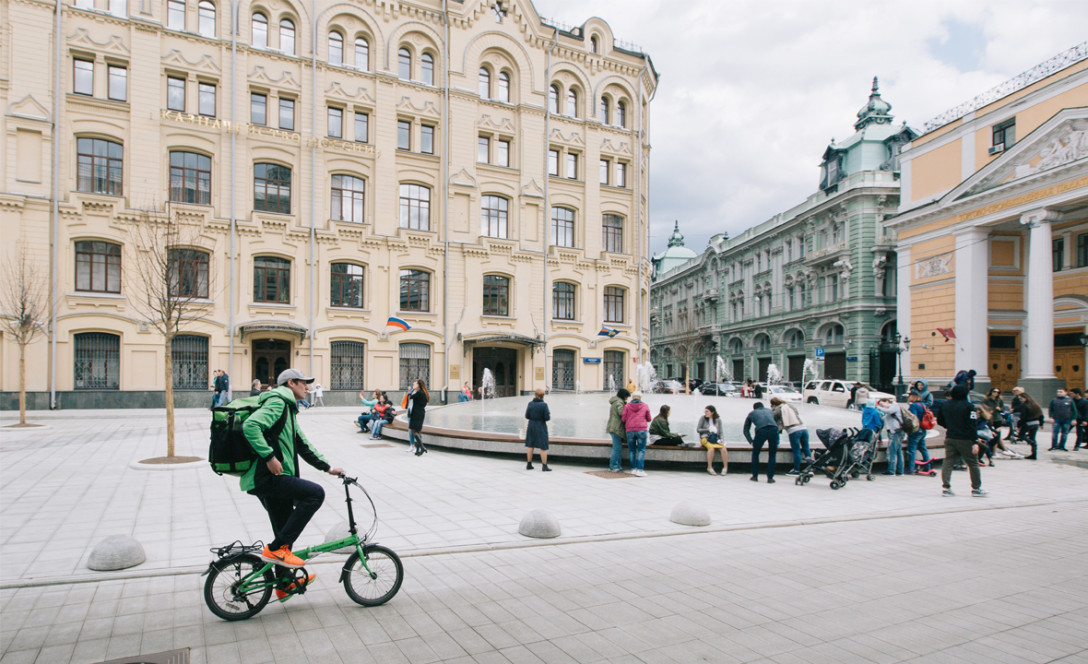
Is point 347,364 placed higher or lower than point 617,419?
higher

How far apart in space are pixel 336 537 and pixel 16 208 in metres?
29.0

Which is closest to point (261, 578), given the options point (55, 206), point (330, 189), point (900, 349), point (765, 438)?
point (765, 438)

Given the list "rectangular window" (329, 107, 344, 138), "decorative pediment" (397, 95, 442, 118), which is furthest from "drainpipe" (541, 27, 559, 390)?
Result: "rectangular window" (329, 107, 344, 138)

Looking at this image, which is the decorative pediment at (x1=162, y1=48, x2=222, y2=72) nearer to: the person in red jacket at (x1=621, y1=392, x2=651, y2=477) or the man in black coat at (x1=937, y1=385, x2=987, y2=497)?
the person in red jacket at (x1=621, y1=392, x2=651, y2=477)

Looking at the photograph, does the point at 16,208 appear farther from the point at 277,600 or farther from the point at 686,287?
the point at 686,287

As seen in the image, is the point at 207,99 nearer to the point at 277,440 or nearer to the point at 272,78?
the point at 272,78

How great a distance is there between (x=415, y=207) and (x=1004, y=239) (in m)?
31.0

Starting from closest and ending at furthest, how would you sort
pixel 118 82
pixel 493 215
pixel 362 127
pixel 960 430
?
pixel 960 430 < pixel 118 82 < pixel 362 127 < pixel 493 215

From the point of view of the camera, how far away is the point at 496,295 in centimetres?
3678

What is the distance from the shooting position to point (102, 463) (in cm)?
1347

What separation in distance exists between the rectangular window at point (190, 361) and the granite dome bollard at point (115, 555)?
2580cm

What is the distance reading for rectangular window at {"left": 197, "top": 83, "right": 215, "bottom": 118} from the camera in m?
31.2

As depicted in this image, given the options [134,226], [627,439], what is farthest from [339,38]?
[627,439]

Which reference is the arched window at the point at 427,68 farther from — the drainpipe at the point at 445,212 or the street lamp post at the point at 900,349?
the street lamp post at the point at 900,349
